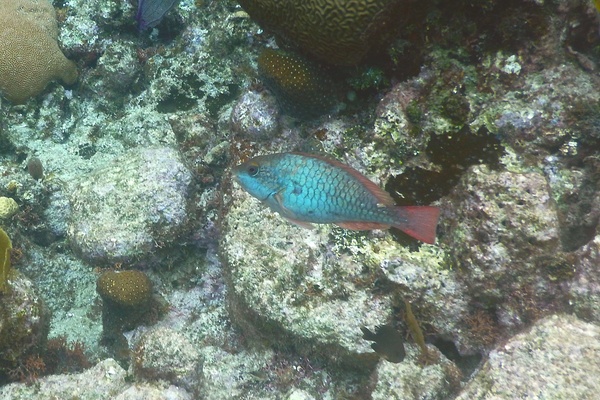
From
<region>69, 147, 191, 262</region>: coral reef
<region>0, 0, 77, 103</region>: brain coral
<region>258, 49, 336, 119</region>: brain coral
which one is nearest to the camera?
<region>258, 49, 336, 119</region>: brain coral

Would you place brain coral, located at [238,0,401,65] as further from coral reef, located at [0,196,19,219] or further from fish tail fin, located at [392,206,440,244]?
coral reef, located at [0,196,19,219]

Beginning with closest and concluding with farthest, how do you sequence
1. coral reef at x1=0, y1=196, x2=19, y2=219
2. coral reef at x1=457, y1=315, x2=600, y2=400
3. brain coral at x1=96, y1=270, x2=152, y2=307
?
1. coral reef at x1=457, y1=315, x2=600, y2=400
2. brain coral at x1=96, y1=270, x2=152, y2=307
3. coral reef at x1=0, y1=196, x2=19, y2=219

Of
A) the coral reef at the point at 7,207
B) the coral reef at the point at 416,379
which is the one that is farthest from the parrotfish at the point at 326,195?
the coral reef at the point at 7,207

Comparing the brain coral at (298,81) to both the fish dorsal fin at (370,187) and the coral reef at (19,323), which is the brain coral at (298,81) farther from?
the coral reef at (19,323)

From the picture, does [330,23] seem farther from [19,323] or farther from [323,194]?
[19,323]

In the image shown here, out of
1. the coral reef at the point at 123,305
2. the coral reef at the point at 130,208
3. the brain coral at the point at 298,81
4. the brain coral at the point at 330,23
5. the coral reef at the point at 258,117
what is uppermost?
the brain coral at the point at 330,23

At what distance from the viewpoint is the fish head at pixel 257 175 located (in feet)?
8.57

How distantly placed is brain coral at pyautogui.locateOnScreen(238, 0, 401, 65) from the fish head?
70.4 inches

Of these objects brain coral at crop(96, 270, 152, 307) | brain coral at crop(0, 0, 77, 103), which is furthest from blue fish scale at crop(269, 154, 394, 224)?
brain coral at crop(0, 0, 77, 103)

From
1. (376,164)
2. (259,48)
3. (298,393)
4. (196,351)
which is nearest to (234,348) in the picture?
(196,351)

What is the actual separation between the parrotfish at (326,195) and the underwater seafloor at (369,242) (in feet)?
4.14

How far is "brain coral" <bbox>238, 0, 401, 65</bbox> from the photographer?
3.65 m

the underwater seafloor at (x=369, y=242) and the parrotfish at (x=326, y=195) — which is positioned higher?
the parrotfish at (x=326, y=195)

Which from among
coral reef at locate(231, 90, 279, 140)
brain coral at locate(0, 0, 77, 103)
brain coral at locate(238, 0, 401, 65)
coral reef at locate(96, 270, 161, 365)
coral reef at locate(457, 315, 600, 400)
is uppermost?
brain coral at locate(238, 0, 401, 65)
